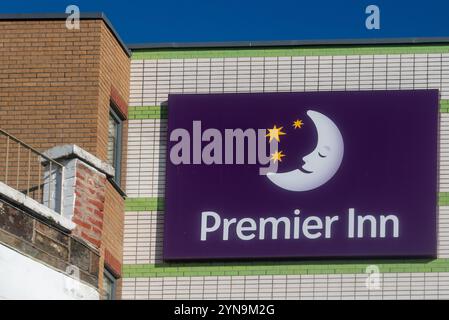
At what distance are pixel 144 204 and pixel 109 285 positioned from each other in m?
1.60

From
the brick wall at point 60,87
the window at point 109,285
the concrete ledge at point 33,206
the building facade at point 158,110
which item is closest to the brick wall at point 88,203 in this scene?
the concrete ledge at point 33,206

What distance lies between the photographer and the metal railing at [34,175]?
23672 mm

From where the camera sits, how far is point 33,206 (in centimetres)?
2184

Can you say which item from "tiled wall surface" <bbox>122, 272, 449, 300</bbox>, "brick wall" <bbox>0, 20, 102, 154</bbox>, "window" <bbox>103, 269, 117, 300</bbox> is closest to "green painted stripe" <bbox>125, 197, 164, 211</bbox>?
"tiled wall surface" <bbox>122, 272, 449, 300</bbox>

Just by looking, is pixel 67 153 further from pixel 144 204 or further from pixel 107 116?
pixel 144 204

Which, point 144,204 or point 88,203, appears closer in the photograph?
point 88,203

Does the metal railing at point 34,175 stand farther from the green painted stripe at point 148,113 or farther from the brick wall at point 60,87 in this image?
the green painted stripe at point 148,113

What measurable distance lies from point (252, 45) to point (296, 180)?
2536 mm

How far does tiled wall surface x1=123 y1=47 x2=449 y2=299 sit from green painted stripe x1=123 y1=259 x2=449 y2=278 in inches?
1.5

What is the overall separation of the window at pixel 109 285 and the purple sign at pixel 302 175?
101cm

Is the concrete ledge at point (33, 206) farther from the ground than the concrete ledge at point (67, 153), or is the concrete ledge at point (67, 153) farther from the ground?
the concrete ledge at point (67, 153)

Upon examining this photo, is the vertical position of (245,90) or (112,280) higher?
(245,90)

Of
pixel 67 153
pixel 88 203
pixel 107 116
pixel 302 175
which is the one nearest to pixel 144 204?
pixel 107 116
